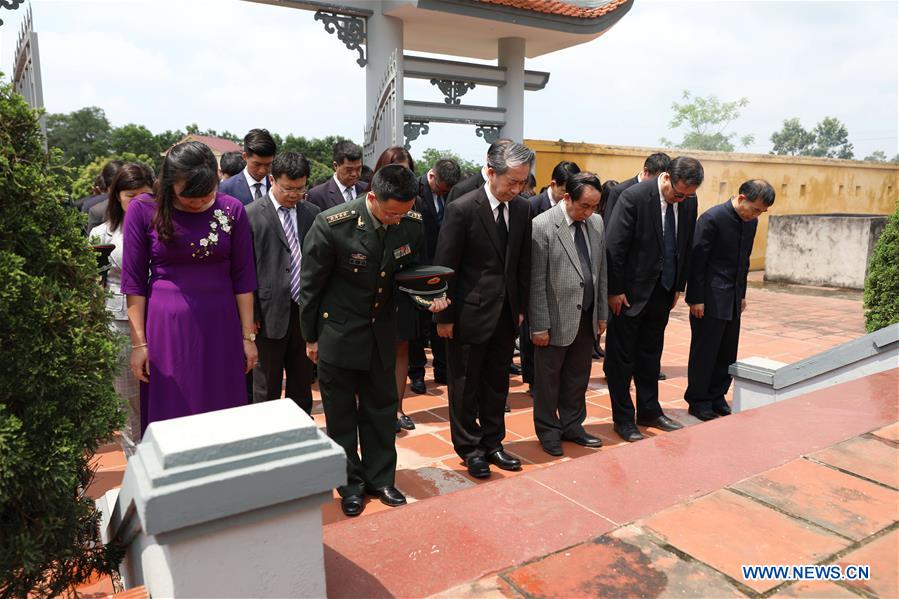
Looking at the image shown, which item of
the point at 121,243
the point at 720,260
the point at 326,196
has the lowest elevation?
the point at 720,260

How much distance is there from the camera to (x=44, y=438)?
1.93 m

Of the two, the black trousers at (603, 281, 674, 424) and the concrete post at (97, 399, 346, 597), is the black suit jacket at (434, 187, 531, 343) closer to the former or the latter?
the black trousers at (603, 281, 674, 424)

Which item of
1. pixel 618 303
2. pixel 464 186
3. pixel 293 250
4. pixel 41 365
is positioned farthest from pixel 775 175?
pixel 41 365

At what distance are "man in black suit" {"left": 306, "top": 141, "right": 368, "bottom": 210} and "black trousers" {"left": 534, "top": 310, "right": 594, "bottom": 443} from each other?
179 cm

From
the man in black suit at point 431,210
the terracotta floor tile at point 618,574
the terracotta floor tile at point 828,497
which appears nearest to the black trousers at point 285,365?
the man in black suit at point 431,210

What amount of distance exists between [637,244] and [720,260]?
80 centimetres

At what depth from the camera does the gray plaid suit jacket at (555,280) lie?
12.6 ft

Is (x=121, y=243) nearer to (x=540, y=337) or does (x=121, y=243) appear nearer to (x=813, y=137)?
(x=540, y=337)

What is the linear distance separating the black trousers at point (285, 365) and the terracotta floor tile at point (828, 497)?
7.75ft

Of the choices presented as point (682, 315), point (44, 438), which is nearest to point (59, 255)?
point (44, 438)

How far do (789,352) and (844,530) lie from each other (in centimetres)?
540

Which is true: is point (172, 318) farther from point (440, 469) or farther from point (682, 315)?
point (682, 315)

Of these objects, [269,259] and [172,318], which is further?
[269,259]

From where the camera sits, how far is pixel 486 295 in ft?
11.6
